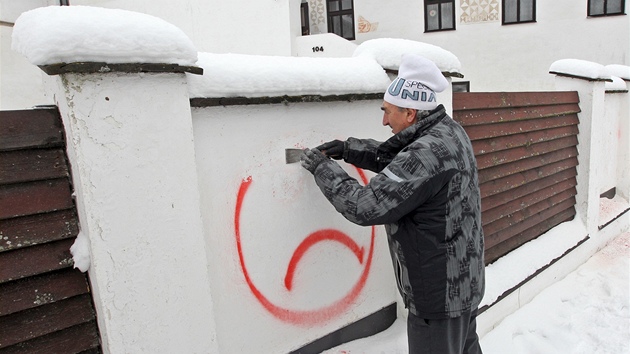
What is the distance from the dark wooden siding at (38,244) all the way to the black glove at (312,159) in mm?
984

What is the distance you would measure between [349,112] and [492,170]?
67.2 inches

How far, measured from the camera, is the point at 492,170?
359cm

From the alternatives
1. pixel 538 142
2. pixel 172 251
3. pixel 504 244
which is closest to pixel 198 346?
pixel 172 251

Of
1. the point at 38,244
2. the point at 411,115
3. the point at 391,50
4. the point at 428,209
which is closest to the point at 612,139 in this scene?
the point at 391,50

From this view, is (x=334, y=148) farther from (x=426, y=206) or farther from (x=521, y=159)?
(x=521, y=159)

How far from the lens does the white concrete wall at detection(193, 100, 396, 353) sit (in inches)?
77.4

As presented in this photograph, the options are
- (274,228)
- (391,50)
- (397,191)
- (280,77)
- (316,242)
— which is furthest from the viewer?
(391,50)

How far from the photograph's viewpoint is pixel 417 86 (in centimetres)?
191

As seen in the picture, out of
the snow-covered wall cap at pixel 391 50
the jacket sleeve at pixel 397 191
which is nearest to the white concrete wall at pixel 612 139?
the snow-covered wall cap at pixel 391 50

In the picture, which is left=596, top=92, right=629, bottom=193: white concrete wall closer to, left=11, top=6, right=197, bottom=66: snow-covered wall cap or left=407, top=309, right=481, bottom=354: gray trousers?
left=407, top=309, right=481, bottom=354: gray trousers

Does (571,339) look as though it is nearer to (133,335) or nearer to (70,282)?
(133,335)

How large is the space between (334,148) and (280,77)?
0.45 m

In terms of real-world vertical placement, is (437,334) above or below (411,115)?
below

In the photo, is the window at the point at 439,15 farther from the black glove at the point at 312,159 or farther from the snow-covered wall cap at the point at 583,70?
the black glove at the point at 312,159
